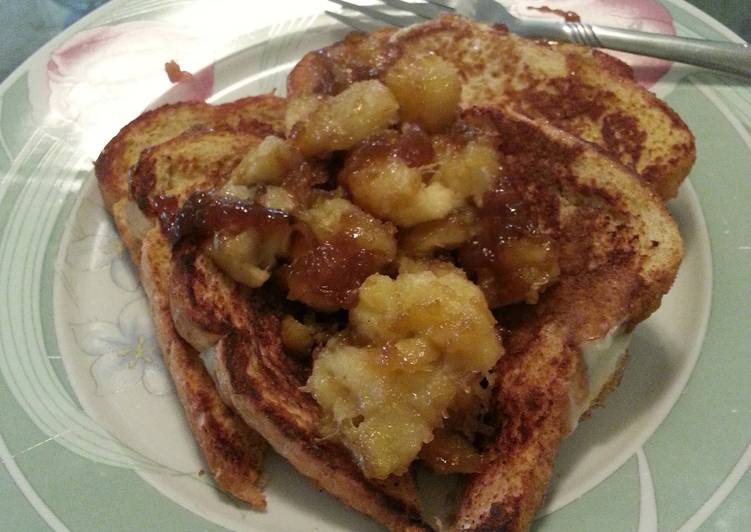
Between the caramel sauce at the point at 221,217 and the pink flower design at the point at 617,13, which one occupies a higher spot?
the pink flower design at the point at 617,13

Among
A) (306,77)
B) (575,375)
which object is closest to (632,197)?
(575,375)

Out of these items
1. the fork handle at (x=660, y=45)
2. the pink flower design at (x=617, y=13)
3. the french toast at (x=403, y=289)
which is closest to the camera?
the french toast at (x=403, y=289)

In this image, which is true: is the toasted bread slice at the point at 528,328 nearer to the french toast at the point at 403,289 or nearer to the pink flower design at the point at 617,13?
the french toast at the point at 403,289

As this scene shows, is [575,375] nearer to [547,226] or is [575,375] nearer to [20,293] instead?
[547,226]

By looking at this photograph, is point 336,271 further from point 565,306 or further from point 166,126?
point 166,126

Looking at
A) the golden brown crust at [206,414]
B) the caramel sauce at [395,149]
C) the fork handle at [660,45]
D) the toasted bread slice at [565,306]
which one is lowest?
the golden brown crust at [206,414]

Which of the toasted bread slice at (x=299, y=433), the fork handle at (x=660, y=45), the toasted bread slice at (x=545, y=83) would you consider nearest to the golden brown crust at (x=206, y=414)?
the toasted bread slice at (x=299, y=433)

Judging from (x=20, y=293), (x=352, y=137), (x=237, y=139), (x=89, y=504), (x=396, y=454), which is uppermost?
(x=352, y=137)
